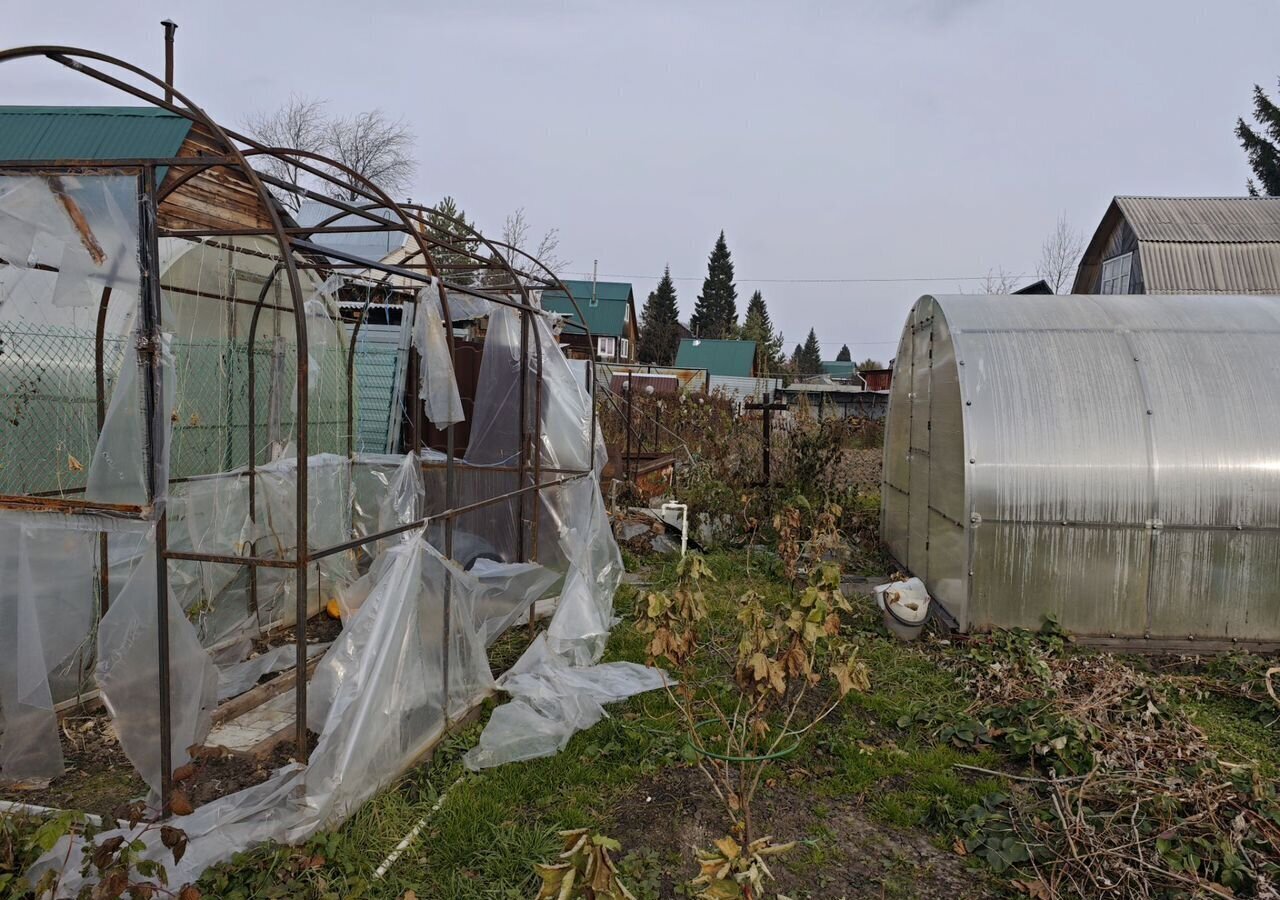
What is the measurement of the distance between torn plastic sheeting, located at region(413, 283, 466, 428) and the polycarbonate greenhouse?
3.78 m

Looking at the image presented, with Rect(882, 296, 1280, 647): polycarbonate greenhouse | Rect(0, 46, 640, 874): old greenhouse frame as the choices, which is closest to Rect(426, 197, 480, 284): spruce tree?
Rect(0, 46, 640, 874): old greenhouse frame

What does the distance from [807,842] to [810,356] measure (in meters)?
85.3

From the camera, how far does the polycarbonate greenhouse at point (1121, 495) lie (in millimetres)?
5656

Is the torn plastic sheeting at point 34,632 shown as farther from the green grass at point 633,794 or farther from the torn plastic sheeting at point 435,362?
the torn plastic sheeting at point 435,362

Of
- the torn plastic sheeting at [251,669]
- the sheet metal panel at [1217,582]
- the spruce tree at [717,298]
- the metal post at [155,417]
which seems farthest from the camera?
the spruce tree at [717,298]

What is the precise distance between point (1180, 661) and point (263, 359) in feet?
25.4

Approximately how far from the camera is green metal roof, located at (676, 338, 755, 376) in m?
43.2

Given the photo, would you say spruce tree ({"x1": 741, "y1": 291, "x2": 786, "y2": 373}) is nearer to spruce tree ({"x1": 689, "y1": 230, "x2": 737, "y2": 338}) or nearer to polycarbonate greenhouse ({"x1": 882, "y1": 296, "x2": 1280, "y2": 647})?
spruce tree ({"x1": 689, "y1": 230, "x2": 737, "y2": 338})

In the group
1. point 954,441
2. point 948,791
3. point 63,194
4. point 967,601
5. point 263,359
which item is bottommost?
point 948,791

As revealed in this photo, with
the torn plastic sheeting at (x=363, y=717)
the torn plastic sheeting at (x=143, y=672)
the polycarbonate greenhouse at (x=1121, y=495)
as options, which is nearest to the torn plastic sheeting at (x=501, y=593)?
the torn plastic sheeting at (x=363, y=717)

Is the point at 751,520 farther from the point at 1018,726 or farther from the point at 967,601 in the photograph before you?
the point at 1018,726

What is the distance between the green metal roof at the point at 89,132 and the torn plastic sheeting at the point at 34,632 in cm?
593

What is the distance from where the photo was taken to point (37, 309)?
14.7 ft

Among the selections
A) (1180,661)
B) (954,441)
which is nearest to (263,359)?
(954,441)
